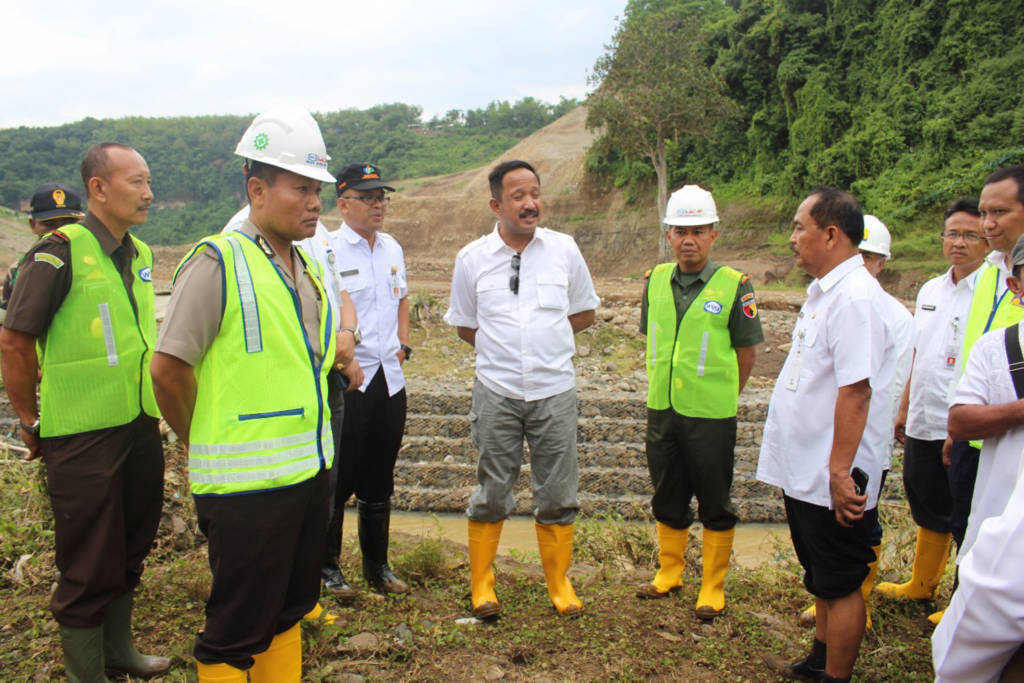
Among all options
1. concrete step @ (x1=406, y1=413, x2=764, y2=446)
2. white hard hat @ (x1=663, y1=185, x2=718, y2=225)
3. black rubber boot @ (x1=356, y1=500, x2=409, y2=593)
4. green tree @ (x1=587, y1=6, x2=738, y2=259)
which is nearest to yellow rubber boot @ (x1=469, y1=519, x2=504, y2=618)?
black rubber boot @ (x1=356, y1=500, x2=409, y2=593)

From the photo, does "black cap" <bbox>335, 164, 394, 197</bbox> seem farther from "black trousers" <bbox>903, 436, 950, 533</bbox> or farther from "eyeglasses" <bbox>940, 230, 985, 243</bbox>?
"black trousers" <bbox>903, 436, 950, 533</bbox>

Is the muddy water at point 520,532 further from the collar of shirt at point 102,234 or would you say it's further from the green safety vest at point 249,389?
the green safety vest at point 249,389

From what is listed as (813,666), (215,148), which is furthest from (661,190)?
(215,148)

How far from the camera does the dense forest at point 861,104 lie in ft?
55.9

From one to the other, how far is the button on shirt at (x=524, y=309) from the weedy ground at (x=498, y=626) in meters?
1.02

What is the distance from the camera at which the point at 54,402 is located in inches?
94.6

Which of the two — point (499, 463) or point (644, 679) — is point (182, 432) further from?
point (644, 679)

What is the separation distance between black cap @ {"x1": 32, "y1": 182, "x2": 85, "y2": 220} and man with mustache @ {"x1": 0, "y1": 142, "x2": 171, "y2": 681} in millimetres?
648

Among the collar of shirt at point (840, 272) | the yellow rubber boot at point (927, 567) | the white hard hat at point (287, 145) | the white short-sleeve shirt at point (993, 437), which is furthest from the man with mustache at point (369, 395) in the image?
the yellow rubber boot at point (927, 567)

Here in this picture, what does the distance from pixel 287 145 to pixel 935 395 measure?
2.89 meters

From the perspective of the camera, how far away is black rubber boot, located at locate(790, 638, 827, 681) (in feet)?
8.73

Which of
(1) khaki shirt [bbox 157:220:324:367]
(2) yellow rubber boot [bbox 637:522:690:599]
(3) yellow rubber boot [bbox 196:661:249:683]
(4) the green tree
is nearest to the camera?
(1) khaki shirt [bbox 157:220:324:367]

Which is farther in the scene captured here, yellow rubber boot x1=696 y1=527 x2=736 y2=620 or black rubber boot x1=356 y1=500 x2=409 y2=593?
black rubber boot x1=356 y1=500 x2=409 y2=593

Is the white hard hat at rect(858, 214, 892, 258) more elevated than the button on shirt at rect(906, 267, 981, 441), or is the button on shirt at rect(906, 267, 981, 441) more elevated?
the white hard hat at rect(858, 214, 892, 258)
